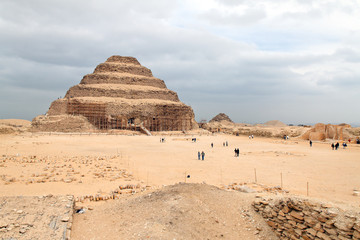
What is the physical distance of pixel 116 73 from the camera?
178 ft

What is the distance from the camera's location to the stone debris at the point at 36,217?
16.1 ft

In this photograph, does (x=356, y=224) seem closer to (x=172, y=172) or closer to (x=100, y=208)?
(x=100, y=208)

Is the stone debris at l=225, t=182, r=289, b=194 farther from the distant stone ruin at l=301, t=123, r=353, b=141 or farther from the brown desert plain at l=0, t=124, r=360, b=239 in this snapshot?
the distant stone ruin at l=301, t=123, r=353, b=141

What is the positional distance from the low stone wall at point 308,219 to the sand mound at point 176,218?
0.28 m

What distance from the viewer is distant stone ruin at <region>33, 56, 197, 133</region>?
4300cm

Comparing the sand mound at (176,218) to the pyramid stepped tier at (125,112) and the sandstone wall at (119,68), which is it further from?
the sandstone wall at (119,68)

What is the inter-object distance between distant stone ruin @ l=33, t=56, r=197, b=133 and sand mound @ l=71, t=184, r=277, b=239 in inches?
1375

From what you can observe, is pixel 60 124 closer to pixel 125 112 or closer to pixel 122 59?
pixel 125 112

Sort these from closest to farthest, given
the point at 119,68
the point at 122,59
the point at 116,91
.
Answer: the point at 116,91
the point at 119,68
the point at 122,59

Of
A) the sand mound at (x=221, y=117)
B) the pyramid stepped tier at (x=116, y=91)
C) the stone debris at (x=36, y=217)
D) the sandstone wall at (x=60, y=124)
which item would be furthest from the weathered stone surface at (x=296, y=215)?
the sand mound at (x=221, y=117)

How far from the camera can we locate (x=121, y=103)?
4550 cm

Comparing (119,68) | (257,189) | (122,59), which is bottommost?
(257,189)

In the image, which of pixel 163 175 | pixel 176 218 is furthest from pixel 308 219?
pixel 163 175

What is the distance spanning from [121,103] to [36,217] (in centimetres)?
4102
